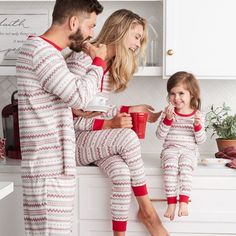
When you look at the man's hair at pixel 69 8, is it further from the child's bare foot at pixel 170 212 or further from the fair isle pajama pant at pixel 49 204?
the child's bare foot at pixel 170 212

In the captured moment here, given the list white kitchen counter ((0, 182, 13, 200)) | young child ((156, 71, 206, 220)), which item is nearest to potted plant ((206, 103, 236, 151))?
young child ((156, 71, 206, 220))

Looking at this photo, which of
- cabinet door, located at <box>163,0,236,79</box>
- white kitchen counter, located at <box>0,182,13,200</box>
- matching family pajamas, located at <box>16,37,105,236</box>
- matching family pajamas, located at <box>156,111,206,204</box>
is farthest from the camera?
cabinet door, located at <box>163,0,236,79</box>

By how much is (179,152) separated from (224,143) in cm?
38

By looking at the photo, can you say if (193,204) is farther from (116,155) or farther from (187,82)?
(187,82)

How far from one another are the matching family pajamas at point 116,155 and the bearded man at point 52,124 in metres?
0.36

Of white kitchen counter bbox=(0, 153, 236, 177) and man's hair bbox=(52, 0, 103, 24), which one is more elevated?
man's hair bbox=(52, 0, 103, 24)

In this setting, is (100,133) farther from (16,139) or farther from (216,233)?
(216,233)

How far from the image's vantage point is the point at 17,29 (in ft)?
9.71

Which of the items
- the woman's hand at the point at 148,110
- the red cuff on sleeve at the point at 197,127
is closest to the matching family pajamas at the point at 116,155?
the woman's hand at the point at 148,110

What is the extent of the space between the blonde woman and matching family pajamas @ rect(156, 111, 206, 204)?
0.12 m

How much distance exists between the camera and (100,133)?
253cm

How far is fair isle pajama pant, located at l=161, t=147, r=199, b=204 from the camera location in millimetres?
2498

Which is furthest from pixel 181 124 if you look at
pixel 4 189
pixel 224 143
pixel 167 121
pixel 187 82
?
pixel 4 189

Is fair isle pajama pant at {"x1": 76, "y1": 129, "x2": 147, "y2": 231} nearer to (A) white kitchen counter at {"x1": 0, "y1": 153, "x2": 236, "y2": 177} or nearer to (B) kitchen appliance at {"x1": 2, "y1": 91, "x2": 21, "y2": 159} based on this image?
(A) white kitchen counter at {"x1": 0, "y1": 153, "x2": 236, "y2": 177}
